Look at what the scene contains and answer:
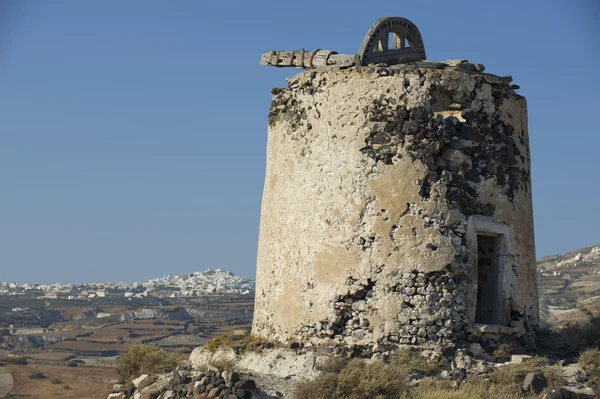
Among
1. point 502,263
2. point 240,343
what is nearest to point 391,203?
point 502,263

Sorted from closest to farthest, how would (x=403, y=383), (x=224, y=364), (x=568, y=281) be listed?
(x=403, y=383) → (x=224, y=364) → (x=568, y=281)

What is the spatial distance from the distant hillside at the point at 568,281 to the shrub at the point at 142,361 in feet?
55.8

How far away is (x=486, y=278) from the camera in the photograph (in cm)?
1111

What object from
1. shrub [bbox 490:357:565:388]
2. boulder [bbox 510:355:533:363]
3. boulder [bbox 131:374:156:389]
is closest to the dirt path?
boulder [bbox 131:374:156:389]

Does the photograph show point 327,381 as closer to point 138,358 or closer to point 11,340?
point 138,358

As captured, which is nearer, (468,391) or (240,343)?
(468,391)

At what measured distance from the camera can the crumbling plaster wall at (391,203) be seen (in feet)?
32.7

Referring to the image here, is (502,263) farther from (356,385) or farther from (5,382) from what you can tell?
(5,382)

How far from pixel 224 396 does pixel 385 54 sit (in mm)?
4731

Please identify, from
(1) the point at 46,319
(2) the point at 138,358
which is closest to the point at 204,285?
(1) the point at 46,319

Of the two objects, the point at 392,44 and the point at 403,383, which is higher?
the point at 392,44

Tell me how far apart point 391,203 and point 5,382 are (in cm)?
3075

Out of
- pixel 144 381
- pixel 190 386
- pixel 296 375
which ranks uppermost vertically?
pixel 296 375

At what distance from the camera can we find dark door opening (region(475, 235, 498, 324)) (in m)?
10.9
